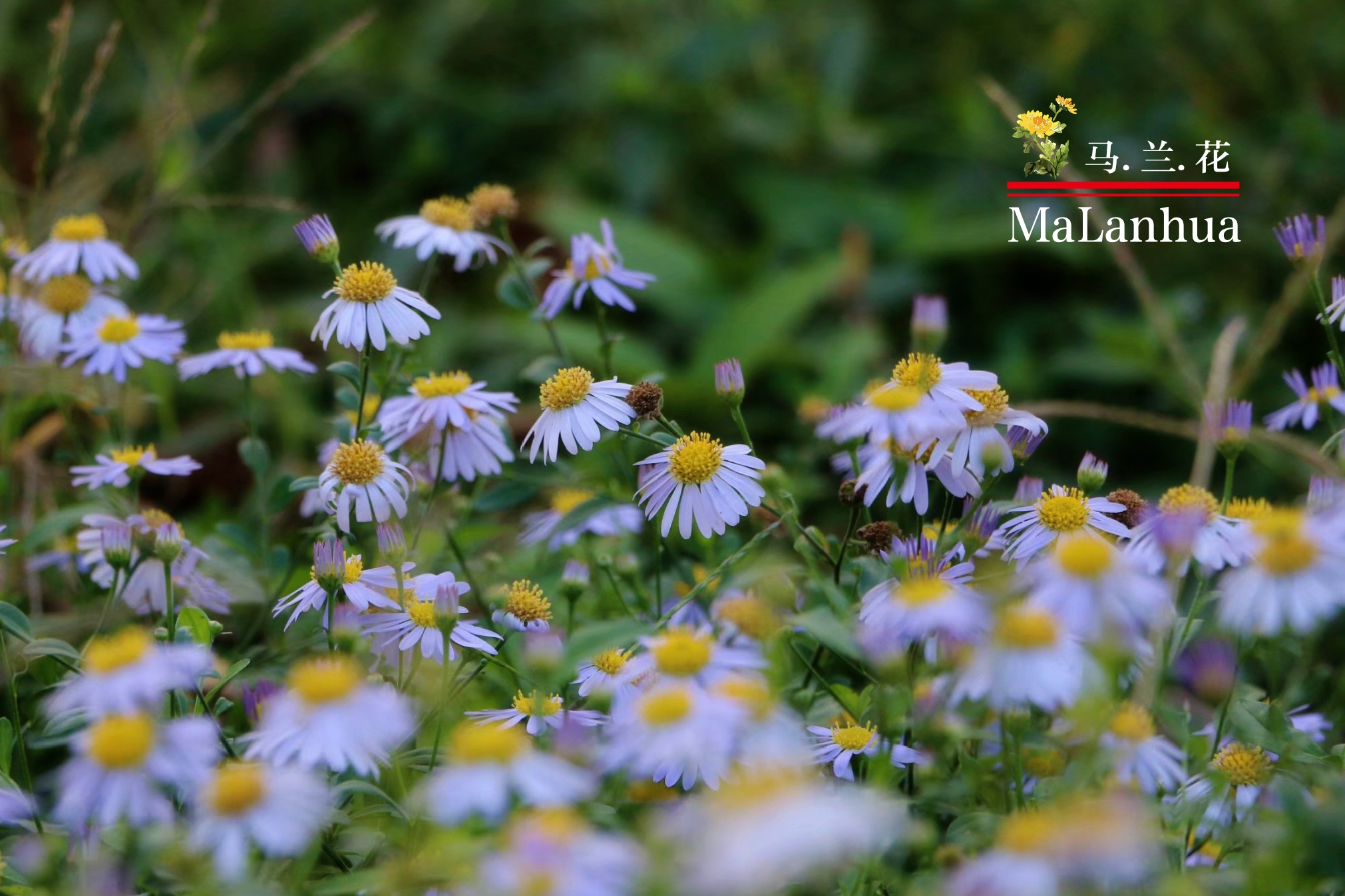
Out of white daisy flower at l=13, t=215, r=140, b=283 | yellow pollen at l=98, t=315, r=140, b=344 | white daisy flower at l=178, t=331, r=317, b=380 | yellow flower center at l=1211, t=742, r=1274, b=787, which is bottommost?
yellow flower center at l=1211, t=742, r=1274, b=787

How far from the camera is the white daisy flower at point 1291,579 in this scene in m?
0.55

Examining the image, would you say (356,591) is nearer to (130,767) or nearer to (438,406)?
(438,406)

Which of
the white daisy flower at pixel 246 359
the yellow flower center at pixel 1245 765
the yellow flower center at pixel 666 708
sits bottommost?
the yellow flower center at pixel 1245 765

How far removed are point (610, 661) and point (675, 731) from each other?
0.26 m

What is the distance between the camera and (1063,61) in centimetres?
224

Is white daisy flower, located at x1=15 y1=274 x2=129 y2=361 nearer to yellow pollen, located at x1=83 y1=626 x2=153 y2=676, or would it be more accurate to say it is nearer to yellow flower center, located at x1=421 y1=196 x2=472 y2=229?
yellow flower center, located at x1=421 y1=196 x2=472 y2=229

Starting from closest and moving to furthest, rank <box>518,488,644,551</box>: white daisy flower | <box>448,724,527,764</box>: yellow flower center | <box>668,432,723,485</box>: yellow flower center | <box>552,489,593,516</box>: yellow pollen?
<box>448,724,527,764</box>: yellow flower center → <box>668,432,723,485</box>: yellow flower center → <box>518,488,644,551</box>: white daisy flower → <box>552,489,593,516</box>: yellow pollen

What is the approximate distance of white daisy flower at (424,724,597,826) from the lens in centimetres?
49

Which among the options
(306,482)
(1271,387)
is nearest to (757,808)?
(306,482)

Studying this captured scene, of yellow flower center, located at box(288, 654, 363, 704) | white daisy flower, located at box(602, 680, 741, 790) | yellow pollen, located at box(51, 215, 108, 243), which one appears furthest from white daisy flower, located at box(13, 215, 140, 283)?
white daisy flower, located at box(602, 680, 741, 790)

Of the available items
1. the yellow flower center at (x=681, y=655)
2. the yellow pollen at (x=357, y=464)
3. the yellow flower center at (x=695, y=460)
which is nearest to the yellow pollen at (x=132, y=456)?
the yellow pollen at (x=357, y=464)

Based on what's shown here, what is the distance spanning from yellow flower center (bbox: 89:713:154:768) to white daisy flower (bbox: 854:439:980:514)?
397mm

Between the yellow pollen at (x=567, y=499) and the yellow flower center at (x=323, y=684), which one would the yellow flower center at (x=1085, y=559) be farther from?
the yellow pollen at (x=567, y=499)

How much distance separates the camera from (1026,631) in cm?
53
